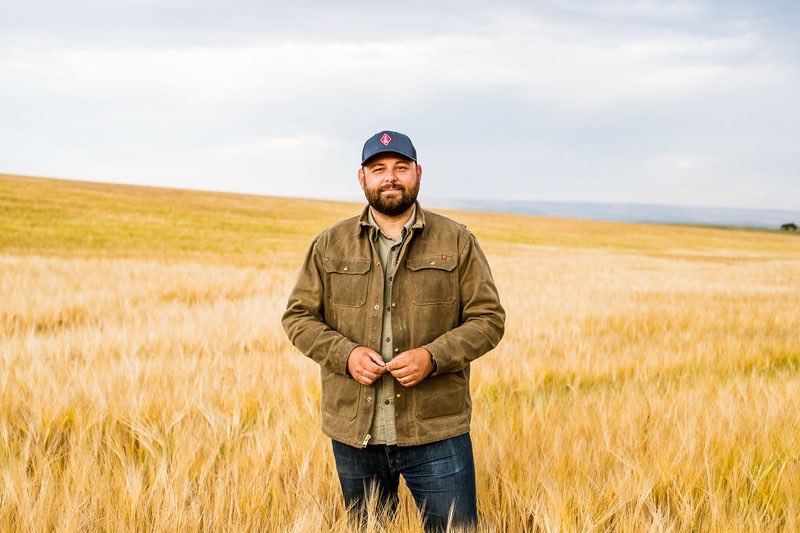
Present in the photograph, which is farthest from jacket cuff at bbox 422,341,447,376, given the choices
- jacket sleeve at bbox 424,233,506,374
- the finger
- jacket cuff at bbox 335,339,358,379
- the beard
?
the beard

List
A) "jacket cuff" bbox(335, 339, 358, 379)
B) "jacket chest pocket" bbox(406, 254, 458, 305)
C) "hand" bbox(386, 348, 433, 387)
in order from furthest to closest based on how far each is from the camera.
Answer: "jacket chest pocket" bbox(406, 254, 458, 305)
"jacket cuff" bbox(335, 339, 358, 379)
"hand" bbox(386, 348, 433, 387)

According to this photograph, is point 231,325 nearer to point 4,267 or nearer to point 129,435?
point 129,435

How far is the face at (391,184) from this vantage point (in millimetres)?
2205

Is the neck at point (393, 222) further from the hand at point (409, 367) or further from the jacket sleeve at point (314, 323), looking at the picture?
the hand at point (409, 367)

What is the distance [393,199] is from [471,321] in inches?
20.7

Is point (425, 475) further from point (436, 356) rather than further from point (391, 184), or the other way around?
point (391, 184)

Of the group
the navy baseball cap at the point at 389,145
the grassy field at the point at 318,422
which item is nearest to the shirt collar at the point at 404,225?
the navy baseball cap at the point at 389,145

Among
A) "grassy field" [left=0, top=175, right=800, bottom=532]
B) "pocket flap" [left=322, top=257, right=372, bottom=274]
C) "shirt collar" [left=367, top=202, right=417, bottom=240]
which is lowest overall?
Result: "grassy field" [left=0, top=175, right=800, bottom=532]

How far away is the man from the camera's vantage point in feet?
7.08

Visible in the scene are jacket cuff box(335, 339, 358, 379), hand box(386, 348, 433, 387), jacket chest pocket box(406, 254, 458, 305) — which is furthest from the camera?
jacket chest pocket box(406, 254, 458, 305)

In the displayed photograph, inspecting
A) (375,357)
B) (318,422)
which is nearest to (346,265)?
(375,357)

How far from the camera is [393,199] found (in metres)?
2.20

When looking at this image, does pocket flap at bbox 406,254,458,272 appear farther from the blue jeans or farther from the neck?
the blue jeans

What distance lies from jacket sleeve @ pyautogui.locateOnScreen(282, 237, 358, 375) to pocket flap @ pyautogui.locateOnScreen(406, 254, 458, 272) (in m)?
0.36
